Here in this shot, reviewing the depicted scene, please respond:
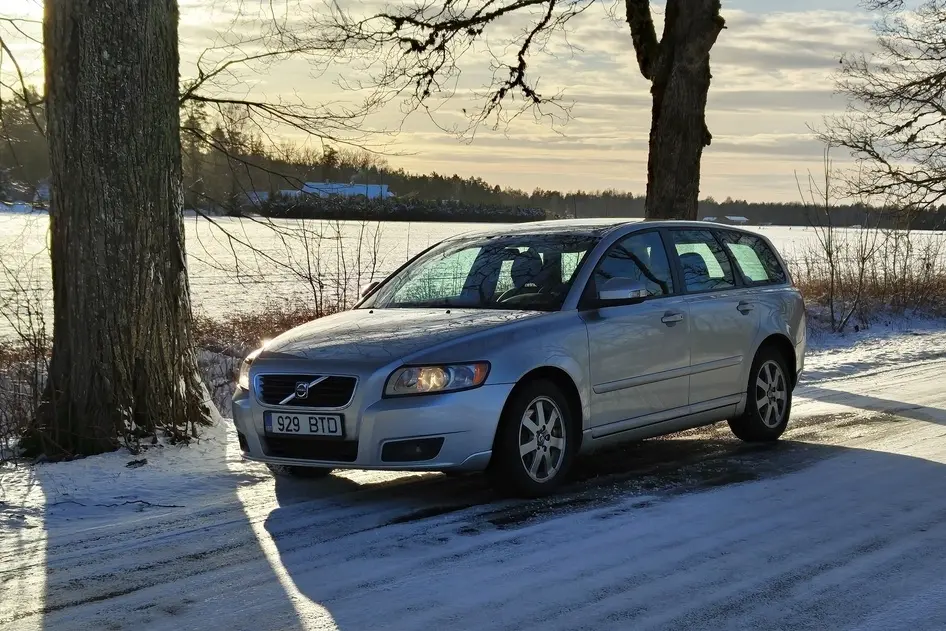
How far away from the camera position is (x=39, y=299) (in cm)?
848

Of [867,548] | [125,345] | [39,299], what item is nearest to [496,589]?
[867,548]

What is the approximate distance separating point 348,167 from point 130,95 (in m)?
3.36

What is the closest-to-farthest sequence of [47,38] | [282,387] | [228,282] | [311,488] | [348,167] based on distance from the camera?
[282,387], [311,488], [47,38], [348,167], [228,282]

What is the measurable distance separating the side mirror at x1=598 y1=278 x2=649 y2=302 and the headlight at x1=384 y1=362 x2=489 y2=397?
4.19 feet

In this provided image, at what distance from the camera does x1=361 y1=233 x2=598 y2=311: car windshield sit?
22.9ft

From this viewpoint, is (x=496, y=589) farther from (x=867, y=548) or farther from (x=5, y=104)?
(x=5, y=104)

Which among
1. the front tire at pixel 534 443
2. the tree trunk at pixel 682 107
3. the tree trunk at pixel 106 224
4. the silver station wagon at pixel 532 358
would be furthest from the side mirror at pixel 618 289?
the tree trunk at pixel 682 107

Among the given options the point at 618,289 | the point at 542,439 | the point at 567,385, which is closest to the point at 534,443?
the point at 542,439

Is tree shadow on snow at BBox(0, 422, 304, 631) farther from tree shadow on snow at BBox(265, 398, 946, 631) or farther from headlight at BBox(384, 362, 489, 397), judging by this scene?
headlight at BBox(384, 362, 489, 397)

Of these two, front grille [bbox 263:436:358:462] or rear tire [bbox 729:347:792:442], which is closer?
front grille [bbox 263:436:358:462]

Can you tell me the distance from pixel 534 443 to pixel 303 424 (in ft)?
4.47

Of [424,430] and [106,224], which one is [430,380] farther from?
[106,224]

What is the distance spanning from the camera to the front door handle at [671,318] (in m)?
7.40

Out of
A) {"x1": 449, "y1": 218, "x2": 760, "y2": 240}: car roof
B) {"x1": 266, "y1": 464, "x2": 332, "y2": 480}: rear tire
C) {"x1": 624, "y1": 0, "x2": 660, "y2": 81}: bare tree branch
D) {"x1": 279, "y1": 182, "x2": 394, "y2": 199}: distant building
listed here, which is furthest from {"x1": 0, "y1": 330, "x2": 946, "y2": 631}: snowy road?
{"x1": 624, "y1": 0, "x2": 660, "y2": 81}: bare tree branch
